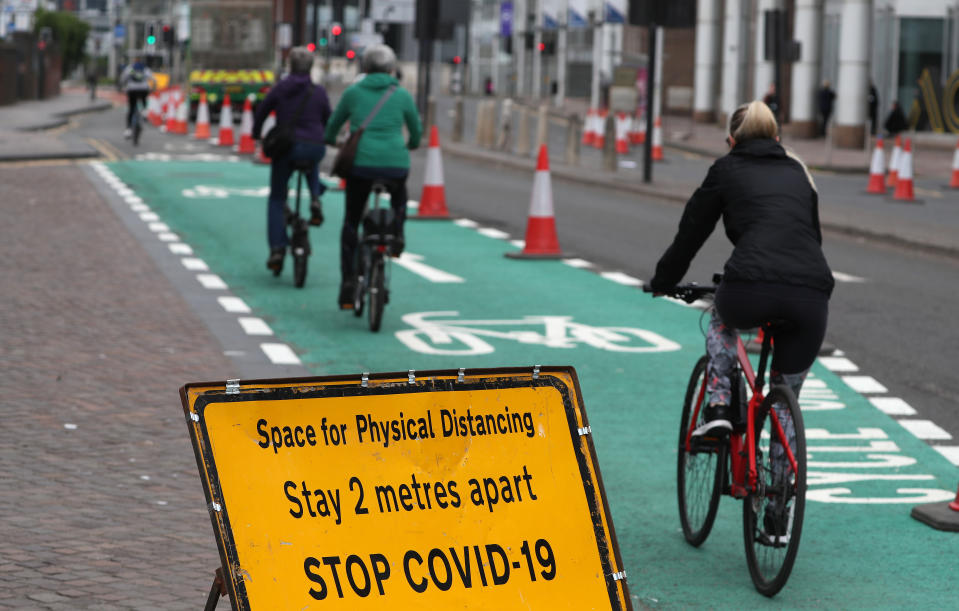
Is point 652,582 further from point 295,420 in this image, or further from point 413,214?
point 413,214

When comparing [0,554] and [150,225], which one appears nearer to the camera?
[0,554]

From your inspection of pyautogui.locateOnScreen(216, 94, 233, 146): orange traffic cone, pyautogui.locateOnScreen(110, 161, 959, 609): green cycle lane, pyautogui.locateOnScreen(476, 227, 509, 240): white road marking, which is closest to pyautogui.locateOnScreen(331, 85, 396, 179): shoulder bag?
pyautogui.locateOnScreen(110, 161, 959, 609): green cycle lane

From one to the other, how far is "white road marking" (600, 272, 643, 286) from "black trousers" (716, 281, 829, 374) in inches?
356

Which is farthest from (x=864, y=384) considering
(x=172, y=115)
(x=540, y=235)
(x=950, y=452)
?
(x=172, y=115)

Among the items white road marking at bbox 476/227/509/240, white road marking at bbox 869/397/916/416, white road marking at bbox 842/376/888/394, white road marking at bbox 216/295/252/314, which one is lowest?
white road marking at bbox 869/397/916/416

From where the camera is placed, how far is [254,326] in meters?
12.0

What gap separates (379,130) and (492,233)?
7887 millimetres

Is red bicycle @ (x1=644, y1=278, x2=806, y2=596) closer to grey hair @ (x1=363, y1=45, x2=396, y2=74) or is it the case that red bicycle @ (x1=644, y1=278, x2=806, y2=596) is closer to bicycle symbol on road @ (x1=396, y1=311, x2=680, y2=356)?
bicycle symbol on road @ (x1=396, y1=311, x2=680, y2=356)

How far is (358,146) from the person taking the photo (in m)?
12.0

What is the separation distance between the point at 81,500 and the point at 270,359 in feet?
12.0

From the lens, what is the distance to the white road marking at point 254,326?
11719mm

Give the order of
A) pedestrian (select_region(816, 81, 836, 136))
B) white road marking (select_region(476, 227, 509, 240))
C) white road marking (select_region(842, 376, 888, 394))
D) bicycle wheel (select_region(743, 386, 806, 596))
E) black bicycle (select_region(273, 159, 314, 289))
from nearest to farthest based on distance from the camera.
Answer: bicycle wheel (select_region(743, 386, 806, 596)) → white road marking (select_region(842, 376, 888, 394)) → black bicycle (select_region(273, 159, 314, 289)) → white road marking (select_region(476, 227, 509, 240)) → pedestrian (select_region(816, 81, 836, 136))

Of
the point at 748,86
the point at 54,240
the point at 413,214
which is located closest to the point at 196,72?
the point at 748,86

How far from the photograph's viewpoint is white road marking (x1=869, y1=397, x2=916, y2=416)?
9.42 metres
